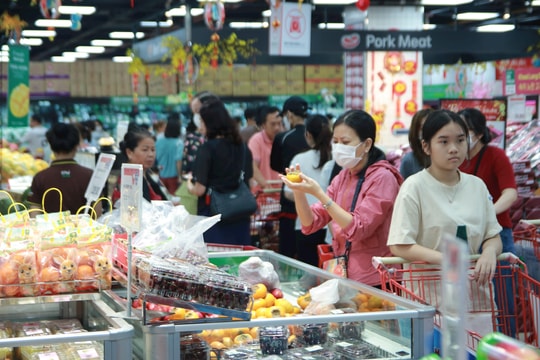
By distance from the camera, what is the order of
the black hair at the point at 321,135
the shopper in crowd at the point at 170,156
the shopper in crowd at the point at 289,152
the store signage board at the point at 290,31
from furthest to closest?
the shopper in crowd at the point at 170,156, the store signage board at the point at 290,31, the shopper in crowd at the point at 289,152, the black hair at the point at 321,135

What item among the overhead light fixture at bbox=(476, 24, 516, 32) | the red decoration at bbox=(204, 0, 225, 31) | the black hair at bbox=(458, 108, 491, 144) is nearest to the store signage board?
the red decoration at bbox=(204, 0, 225, 31)

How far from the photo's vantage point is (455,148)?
378cm

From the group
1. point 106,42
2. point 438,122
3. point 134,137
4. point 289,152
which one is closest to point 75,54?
point 106,42

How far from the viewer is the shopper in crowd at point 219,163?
633cm

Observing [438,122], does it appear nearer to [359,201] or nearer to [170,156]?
[359,201]

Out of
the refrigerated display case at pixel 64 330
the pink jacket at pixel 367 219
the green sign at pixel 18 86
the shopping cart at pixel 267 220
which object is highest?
the green sign at pixel 18 86

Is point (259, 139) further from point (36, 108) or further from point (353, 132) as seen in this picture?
point (36, 108)

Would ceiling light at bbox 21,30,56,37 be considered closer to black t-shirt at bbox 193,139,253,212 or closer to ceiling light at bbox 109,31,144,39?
ceiling light at bbox 109,31,144,39

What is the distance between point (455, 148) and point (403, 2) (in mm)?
11829

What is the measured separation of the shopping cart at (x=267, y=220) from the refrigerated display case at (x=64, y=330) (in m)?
4.32

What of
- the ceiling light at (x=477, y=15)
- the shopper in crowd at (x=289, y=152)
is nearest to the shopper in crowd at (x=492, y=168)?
the shopper in crowd at (x=289, y=152)

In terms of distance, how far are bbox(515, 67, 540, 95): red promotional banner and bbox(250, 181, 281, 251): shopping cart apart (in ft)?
27.1

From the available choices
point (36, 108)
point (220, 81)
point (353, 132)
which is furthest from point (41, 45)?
point (353, 132)

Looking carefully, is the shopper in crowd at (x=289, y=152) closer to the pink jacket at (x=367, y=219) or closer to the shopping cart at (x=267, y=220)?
the shopping cart at (x=267, y=220)
